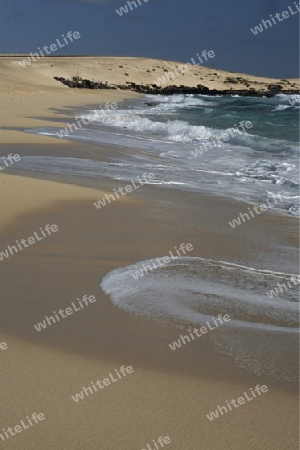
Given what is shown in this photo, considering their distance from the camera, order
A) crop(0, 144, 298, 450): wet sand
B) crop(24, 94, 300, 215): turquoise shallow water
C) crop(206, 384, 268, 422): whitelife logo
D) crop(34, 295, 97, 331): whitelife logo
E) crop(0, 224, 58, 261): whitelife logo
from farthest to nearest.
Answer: crop(24, 94, 300, 215): turquoise shallow water < crop(0, 224, 58, 261): whitelife logo < crop(34, 295, 97, 331): whitelife logo < crop(206, 384, 268, 422): whitelife logo < crop(0, 144, 298, 450): wet sand

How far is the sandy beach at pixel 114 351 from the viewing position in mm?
3172

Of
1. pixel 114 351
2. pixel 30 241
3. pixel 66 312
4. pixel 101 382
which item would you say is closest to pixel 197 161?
pixel 30 241

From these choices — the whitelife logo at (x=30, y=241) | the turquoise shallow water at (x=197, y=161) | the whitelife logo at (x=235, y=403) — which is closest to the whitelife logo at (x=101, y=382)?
the whitelife logo at (x=235, y=403)

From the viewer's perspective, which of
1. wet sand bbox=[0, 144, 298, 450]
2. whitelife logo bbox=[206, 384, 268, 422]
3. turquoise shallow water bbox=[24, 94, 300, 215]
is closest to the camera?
wet sand bbox=[0, 144, 298, 450]

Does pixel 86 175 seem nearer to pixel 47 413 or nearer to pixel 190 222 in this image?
pixel 190 222

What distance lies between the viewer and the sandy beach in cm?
317

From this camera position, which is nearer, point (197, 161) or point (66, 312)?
point (66, 312)

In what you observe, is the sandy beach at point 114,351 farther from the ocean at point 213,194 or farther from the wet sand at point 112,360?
the ocean at point 213,194

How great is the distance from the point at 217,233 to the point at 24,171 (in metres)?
4.61

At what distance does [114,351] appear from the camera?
4.08m

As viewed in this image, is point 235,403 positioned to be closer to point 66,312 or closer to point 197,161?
point 66,312

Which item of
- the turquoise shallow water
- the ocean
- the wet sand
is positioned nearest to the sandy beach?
the wet sand

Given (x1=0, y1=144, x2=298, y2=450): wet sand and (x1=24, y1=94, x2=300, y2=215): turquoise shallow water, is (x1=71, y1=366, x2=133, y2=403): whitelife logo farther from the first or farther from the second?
(x1=24, y1=94, x2=300, y2=215): turquoise shallow water

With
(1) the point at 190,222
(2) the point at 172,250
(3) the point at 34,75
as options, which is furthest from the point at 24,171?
(3) the point at 34,75
